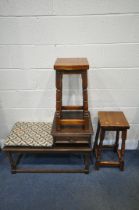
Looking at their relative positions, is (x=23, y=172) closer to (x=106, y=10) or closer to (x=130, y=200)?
(x=130, y=200)

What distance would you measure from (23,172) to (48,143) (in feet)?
1.56

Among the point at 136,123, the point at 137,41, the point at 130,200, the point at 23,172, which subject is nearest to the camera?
the point at 130,200

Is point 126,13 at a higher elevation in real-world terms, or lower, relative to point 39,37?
higher

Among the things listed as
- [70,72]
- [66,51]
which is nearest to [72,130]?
[70,72]

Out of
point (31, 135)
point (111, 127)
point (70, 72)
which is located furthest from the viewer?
point (31, 135)

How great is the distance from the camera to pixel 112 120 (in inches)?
76.2

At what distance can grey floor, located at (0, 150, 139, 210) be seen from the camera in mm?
1713

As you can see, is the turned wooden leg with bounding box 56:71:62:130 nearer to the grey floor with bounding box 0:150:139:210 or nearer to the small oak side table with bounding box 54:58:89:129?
the small oak side table with bounding box 54:58:89:129

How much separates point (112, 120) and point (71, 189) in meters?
0.78

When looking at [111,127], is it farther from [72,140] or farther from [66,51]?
[66,51]

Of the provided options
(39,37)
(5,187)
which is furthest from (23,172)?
(39,37)

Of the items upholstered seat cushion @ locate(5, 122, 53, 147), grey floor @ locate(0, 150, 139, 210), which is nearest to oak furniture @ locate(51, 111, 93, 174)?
upholstered seat cushion @ locate(5, 122, 53, 147)

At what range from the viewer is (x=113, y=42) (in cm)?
188

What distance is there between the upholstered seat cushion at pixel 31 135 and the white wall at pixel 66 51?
123mm
